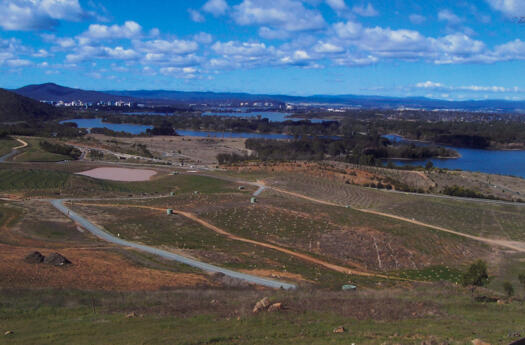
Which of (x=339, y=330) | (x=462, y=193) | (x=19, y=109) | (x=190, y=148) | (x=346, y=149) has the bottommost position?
(x=462, y=193)

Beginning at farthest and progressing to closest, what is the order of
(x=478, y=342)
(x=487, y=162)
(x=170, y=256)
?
(x=487, y=162), (x=170, y=256), (x=478, y=342)

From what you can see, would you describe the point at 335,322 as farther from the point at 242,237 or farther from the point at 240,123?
the point at 240,123

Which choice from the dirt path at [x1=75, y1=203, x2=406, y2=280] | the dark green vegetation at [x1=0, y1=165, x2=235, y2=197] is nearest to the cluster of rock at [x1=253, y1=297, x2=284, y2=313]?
the dirt path at [x1=75, y1=203, x2=406, y2=280]

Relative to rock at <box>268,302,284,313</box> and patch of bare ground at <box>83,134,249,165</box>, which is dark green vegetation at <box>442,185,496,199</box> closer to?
rock at <box>268,302,284,313</box>

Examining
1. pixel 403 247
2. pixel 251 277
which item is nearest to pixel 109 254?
pixel 251 277

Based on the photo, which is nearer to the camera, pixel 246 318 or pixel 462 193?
pixel 246 318

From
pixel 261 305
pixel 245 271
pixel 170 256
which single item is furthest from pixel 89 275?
pixel 261 305

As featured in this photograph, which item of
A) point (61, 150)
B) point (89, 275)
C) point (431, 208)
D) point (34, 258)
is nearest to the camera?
→ point (89, 275)

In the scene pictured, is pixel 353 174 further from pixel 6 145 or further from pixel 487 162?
pixel 487 162
